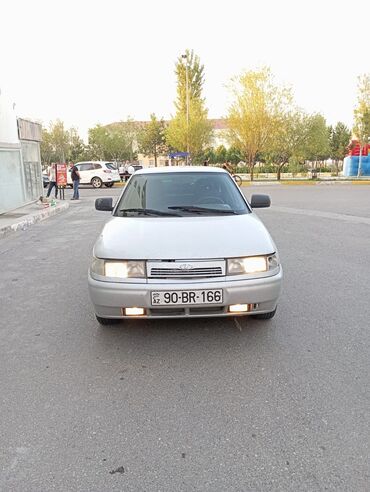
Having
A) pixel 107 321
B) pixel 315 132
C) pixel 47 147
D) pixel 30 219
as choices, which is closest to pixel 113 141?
pixel 47 147

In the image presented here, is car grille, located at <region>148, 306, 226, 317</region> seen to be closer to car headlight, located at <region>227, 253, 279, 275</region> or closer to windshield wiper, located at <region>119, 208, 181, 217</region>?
car headlight, located at <region>227, 253, 279, 275</region>

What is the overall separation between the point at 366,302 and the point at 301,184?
2284cm

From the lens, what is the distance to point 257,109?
94.3 ft

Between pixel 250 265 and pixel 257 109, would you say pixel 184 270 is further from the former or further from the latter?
pixel 257 109

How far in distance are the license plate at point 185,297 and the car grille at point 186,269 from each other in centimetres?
13

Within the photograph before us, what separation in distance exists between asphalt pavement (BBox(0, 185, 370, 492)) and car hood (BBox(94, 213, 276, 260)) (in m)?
0.83

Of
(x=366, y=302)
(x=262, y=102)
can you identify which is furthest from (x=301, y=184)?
(x=366, y=302)

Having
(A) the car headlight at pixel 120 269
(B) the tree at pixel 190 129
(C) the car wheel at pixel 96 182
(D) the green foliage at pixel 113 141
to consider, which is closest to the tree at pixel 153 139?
(D) the green foliage at pixel 113 141

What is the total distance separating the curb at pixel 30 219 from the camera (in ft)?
32.2

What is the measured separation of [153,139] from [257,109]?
29590mm

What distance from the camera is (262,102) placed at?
28.7m

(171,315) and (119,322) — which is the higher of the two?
(171,315)

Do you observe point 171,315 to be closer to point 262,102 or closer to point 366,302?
point 366,302

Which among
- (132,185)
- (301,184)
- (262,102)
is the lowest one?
(301,184)
